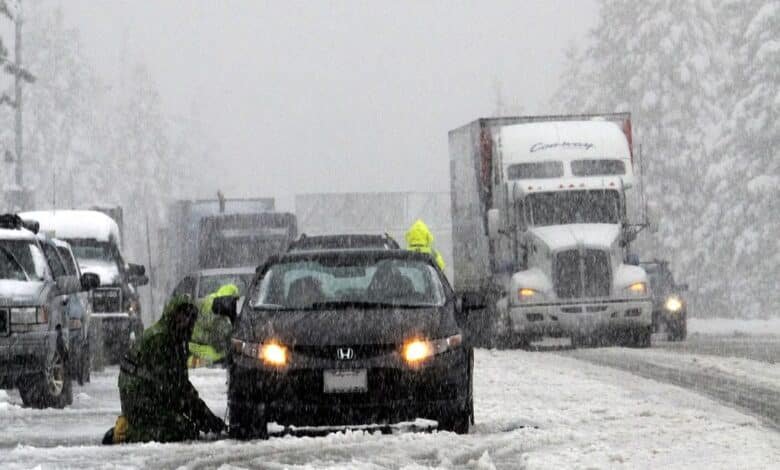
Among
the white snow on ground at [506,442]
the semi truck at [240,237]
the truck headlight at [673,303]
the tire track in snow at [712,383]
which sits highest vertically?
the semi truck at [240,237]

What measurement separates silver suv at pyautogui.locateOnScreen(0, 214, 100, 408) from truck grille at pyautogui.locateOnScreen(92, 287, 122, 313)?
6.90 m

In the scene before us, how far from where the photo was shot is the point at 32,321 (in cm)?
1698

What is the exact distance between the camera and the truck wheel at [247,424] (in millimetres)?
12852

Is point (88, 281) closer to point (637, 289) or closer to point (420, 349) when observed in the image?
point (420, 349)

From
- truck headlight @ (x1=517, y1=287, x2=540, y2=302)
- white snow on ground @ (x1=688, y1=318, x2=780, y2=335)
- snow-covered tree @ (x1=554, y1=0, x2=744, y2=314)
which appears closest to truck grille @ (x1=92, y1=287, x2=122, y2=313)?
truck headlight @ (x1=517, y1=287, x2=540, y2=302)

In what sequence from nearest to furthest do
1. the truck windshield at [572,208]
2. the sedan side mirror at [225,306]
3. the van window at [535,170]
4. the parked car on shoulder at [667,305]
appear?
the sedan side mirror at [225,306] → the truck windshield at [572,208] → the van window at [535,170] → the parked car on shoulder at [667,305]

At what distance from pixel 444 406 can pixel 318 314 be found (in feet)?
3.94

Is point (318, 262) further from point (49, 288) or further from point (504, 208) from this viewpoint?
point (504, 208)

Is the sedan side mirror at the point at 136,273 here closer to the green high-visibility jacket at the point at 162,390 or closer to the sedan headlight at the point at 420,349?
the green high-visibility jacket at the point at 162,390

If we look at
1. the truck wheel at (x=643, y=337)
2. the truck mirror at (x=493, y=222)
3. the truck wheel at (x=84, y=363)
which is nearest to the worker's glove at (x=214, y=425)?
the truck wheel at (x=84, y=363)

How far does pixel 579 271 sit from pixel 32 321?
12635 millimetres

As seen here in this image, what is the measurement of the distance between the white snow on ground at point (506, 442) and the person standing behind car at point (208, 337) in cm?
519

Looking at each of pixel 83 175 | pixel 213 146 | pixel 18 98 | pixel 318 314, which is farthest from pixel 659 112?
pixel 213 146

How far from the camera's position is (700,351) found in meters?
25.9
